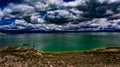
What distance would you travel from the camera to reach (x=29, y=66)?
1367 inches

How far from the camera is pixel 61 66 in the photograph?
35.1 metres

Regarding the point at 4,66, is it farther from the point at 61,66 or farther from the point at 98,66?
the point at 98,66

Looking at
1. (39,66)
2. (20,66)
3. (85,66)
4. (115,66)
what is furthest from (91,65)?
(20,66)

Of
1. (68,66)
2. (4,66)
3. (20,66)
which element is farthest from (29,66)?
(68,66)

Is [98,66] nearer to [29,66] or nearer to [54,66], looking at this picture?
[54,66]

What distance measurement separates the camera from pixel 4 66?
113ft

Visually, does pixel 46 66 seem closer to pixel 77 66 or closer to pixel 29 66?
pixel 29 66

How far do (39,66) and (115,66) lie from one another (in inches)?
490

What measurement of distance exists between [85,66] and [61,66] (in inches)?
160

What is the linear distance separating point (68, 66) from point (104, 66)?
5.90 m

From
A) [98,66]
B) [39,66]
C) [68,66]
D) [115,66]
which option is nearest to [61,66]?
[68,66]

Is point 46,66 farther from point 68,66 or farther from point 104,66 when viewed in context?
point 104,66

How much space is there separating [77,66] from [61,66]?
110 inches

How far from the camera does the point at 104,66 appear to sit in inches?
1380
